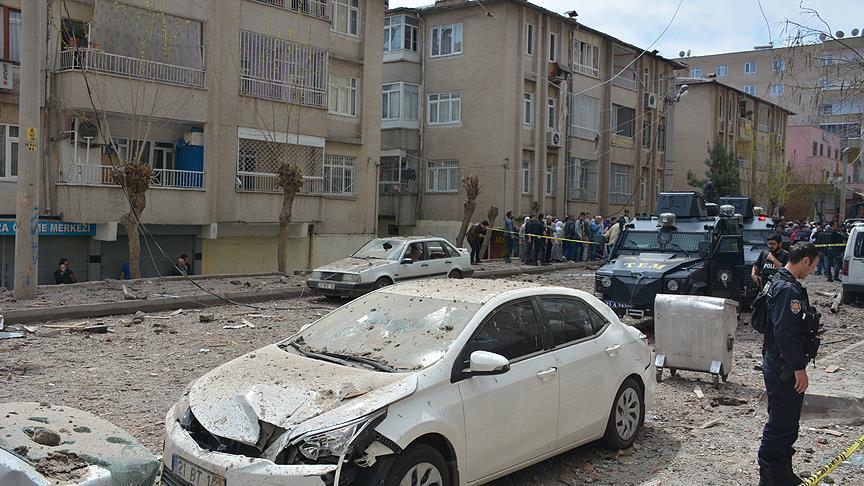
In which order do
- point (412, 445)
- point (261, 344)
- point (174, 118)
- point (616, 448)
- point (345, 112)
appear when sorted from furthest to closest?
1. point (345, 112)
2. point (174, 118)
3. point (261, 344)
4. point (616, 448)
5. point (412, 445)

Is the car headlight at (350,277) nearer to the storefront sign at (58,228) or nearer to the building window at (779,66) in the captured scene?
the building window at (779,66)

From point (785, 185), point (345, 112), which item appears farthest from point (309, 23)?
point (785, 185)

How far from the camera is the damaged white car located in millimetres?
4305

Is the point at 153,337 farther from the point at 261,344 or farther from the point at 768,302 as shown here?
the point at 768,302

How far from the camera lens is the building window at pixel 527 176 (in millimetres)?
33809

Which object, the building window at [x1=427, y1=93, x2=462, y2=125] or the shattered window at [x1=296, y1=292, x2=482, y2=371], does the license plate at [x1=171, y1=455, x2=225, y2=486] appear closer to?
the shattered window at [x1=296, y1=292, x2=482, y2=371]

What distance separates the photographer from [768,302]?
18.9 feet

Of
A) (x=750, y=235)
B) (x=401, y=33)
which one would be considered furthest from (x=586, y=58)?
(x=750, y=235)

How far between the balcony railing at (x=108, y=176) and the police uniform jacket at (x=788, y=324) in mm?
16969

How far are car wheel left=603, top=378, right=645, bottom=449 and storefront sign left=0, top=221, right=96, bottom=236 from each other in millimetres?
18187

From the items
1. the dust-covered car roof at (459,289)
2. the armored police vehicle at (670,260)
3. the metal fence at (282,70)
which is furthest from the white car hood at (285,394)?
the metal fence at (282,70)

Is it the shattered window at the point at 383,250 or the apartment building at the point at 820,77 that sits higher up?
the apartment building at the point at 820,77

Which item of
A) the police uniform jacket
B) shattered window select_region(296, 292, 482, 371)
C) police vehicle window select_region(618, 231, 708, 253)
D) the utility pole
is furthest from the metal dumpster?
the utility pole

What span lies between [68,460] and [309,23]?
23242 millimetres
